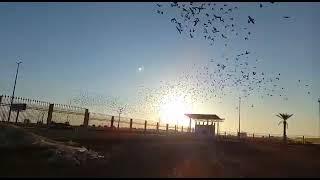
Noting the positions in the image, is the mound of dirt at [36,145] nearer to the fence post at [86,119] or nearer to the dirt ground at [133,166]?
the dirt ground at [133,166]

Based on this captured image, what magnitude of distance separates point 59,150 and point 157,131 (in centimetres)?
4063

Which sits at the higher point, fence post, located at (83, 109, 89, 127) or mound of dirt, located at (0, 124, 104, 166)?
fence post, located at (83, 109, 89, 127)

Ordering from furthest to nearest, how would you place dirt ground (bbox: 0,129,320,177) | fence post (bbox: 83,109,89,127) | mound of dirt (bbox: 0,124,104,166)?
1. fence post (bbox: 83,109,89,127)
2. mound of dirt (bbox: 0,124,104,166)
3. dirt ground (bbox: 0,129,320,177)

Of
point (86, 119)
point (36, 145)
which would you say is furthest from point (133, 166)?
point (86, 119)

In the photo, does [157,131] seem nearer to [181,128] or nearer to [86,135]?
[181,128]

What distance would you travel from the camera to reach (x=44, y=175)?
585 inches

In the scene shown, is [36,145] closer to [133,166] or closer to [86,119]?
[133,166]

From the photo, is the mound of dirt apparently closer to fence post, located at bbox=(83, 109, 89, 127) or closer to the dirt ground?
the dirt ground

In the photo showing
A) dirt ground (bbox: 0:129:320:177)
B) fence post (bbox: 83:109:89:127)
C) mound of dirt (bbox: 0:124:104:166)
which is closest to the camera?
dirt ground (bbox: 0:129:320:177)

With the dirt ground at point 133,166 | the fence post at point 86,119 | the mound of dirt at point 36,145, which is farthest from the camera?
the fence post at point 86,119

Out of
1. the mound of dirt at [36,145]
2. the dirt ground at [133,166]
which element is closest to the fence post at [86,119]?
the dirt ground at [133,166]

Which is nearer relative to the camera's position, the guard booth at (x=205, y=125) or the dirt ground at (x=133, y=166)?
the dirt ground at (x=133, y=166)

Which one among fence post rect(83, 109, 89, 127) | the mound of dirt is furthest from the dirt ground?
fence post rect(83, 109, 89, 127)

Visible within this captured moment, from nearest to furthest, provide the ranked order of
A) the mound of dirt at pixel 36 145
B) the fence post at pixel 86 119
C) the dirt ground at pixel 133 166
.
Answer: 1. the dirt ground at pixel 133 166
2. the mound of dirt at pixel 36 145
3. the fence post at pixel 86 119
